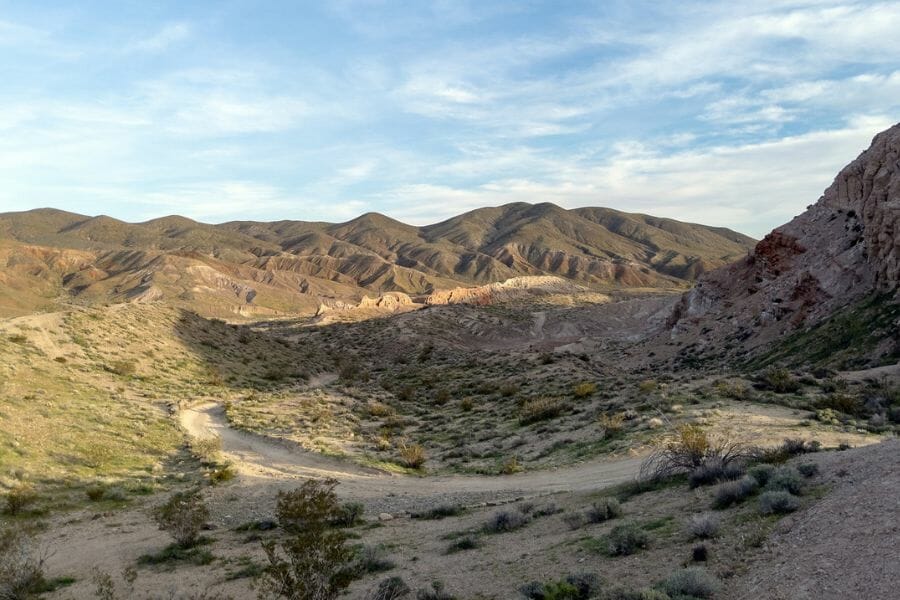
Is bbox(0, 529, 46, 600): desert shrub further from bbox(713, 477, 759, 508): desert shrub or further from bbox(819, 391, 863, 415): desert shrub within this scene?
bbox(819, 391, 863, 415): desert shrub

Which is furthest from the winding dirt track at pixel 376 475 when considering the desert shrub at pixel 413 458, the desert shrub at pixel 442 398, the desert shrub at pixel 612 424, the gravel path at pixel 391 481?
the desert shrub at pixel 442 398

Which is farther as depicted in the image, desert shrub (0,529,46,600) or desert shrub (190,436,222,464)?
desert shrub (190,436,222,464)

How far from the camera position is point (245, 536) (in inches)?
460

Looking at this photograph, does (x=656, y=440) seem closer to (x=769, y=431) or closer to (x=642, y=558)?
(x=769, y=431)

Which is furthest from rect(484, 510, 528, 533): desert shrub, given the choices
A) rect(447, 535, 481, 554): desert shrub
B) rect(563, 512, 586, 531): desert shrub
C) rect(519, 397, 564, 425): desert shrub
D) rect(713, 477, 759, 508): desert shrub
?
rect(519, 397, 564, 425): desert shrub

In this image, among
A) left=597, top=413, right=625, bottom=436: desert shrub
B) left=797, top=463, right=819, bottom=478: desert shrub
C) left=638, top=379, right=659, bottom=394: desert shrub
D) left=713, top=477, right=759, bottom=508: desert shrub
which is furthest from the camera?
left=638, top=379, right=659, bottom=394: desert shrub

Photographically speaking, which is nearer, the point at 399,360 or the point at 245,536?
the point at 245,536

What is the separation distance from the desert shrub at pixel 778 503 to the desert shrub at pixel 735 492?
61 centimetres

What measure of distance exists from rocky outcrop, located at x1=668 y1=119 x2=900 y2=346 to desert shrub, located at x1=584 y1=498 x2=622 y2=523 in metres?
23.6

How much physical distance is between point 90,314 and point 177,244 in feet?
509

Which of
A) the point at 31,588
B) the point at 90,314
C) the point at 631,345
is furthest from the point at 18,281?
the point at 31,588

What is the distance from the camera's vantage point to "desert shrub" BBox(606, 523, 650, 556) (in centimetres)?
754

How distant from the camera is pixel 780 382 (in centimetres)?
1972

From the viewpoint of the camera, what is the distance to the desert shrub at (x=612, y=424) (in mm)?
16953
